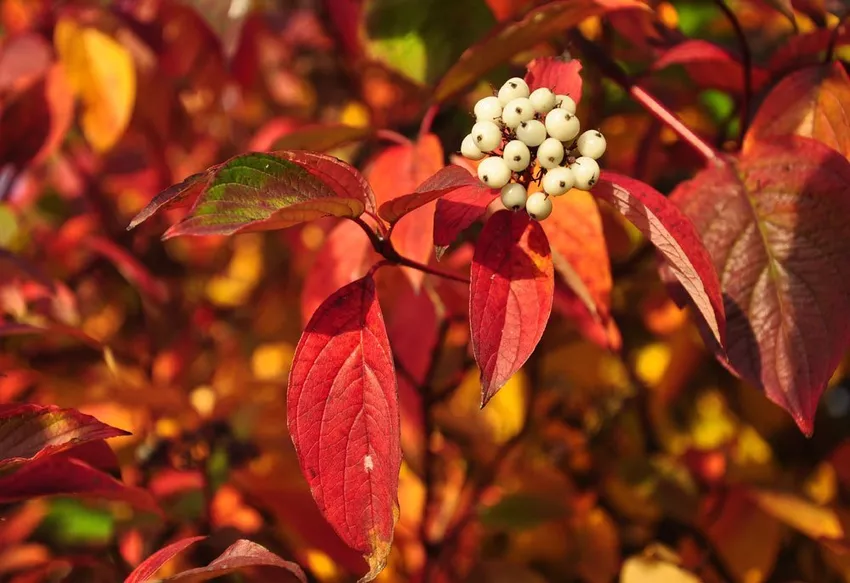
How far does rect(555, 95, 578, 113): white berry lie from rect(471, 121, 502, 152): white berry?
51 mm

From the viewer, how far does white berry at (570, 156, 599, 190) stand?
521 millimetres

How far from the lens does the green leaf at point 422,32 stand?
1036 millimetres

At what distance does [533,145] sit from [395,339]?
20.6 inches

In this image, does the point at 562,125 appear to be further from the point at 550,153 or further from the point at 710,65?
the point at 710,65

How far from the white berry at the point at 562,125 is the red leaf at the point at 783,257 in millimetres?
207

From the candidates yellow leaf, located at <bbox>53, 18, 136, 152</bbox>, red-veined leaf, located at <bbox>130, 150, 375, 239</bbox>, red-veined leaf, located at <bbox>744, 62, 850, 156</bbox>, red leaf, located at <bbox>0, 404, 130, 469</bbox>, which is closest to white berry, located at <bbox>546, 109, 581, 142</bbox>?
red-veined leaf, located at <bbox>130, 150, 375, 239</bbox>

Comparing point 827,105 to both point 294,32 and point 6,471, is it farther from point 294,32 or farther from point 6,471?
point 294,32

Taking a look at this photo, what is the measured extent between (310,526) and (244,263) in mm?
1068

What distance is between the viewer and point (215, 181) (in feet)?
1.59

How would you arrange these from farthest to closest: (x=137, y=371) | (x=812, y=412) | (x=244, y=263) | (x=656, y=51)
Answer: (x=244, y=263) < (x=137, y=371) < (x=656, y=51) < (x=812, y=412)

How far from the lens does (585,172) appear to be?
0.52 meters

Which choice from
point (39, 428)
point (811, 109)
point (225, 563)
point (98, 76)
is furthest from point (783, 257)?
point (98, 76)

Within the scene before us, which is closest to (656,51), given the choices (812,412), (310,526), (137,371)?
(812,412)

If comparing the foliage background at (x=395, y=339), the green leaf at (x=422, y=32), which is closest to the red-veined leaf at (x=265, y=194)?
the foliage background at (x=395, y=339)
